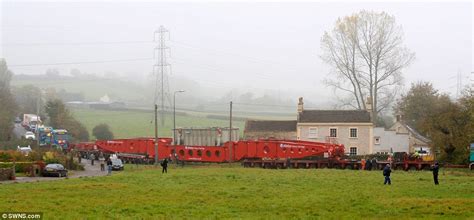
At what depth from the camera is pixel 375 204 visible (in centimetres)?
2586

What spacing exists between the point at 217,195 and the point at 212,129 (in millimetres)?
40797

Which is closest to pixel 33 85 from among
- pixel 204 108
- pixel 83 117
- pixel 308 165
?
pixel 83 117

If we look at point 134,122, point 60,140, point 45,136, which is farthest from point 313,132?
point 134,122

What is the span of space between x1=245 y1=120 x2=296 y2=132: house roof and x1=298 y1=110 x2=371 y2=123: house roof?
100 inches

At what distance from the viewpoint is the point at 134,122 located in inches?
4488

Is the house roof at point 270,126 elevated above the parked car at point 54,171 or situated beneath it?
elevated above


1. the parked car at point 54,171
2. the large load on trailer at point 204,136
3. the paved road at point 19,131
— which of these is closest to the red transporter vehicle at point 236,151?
the large load on trailer at point 204,136

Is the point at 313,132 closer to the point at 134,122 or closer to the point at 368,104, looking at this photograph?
the point at 368,104

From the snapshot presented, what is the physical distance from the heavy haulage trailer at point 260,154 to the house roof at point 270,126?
1414cm

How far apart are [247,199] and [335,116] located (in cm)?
5391

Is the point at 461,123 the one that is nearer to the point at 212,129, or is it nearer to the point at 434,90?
the point at 212,129

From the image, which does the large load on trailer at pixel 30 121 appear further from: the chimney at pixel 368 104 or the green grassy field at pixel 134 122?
the chimney at pixel 368 104

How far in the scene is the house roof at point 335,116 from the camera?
260 feet

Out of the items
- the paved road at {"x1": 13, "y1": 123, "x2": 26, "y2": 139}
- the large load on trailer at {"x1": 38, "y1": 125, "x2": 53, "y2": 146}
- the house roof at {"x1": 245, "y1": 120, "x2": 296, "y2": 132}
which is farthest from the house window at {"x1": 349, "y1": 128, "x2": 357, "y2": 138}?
the paved road at {"x1": 13, "y1": 123, "x2": 26, "y2": 139}
